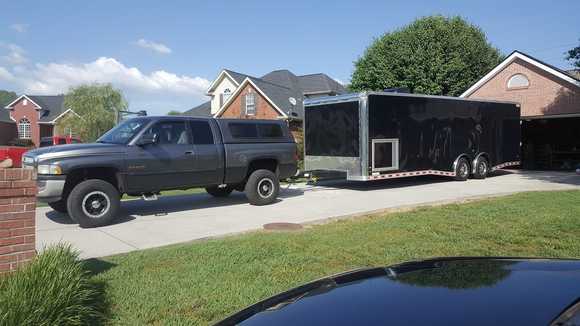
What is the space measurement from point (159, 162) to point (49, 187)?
6.66 ft

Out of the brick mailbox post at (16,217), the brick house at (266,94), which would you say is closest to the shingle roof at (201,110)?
the brick house at (266,94)

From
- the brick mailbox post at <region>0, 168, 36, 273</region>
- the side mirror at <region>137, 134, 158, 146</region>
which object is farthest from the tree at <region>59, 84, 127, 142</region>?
the brick mailbox post at <region>0, 168, 36, 273</region>

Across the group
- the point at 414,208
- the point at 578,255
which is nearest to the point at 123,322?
the point at 578,255

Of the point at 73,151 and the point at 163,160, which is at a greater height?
the point at 73,151

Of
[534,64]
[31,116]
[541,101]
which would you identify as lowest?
[541,101]

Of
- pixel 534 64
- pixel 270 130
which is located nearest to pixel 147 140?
pixel 270 130

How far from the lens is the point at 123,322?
394 cm

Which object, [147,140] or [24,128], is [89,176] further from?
[24,128]

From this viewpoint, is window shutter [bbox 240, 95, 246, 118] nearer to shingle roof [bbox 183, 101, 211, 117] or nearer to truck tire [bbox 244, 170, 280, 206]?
shingle roof [bbox 183, 101, 211, 117]

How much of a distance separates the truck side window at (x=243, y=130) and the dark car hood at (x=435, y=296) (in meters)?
8.16

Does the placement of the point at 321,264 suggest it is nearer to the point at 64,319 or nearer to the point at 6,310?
the point at 64,319

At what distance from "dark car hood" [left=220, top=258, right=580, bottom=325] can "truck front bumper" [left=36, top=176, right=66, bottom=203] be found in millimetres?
6777

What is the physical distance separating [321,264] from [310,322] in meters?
3.71

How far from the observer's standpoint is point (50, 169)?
26.3ft
